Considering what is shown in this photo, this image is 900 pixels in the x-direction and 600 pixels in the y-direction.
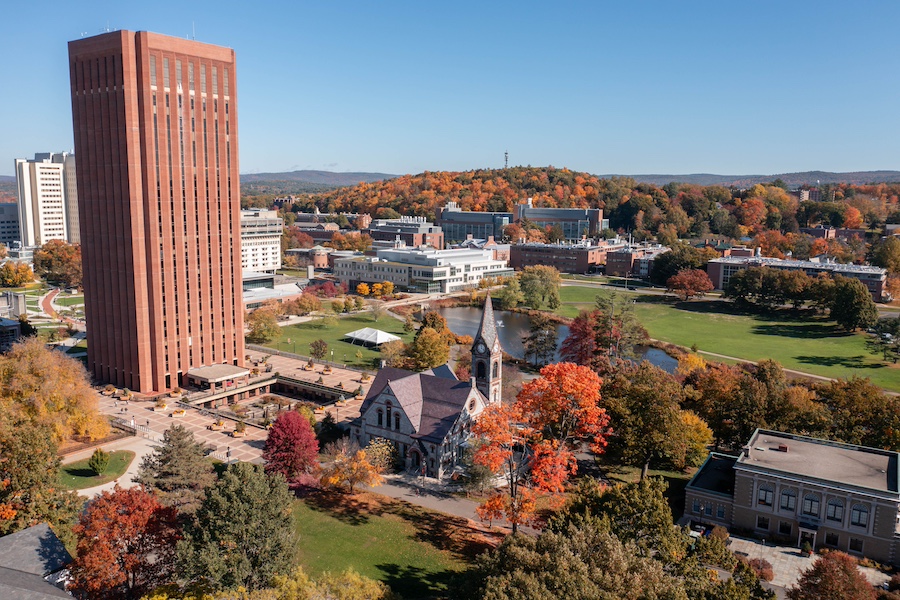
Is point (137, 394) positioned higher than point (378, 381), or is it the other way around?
point (378, 381)

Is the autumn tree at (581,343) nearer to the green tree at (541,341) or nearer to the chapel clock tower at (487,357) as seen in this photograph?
the green tree at (541,341)

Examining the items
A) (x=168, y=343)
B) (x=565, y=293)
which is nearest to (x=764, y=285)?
(x=565, y=293)

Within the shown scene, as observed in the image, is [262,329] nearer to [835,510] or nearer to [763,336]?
[835,510]

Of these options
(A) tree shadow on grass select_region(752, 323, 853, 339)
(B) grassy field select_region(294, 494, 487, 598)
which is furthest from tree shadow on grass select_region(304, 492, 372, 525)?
(A) tree shadow on grass select_region(752, 323, 853, 339)

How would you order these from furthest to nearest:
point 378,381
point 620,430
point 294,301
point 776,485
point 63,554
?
1. point 294,301
2. point 378,381
3. point 620,430
4. point 776,485
5. point 63,554

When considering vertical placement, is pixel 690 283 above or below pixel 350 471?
above

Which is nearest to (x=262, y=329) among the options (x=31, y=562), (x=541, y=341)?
(x=541, y=341)

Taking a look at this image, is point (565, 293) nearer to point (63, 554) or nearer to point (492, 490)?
point (492, 490)
